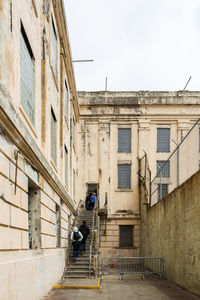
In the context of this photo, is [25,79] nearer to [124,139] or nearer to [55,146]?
[55,146]

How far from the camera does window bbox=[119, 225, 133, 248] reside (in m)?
28.0

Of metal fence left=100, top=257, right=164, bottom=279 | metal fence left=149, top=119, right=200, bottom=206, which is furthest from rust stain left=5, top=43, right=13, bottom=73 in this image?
metal fence left=100, top=257, right=164, bottom=279

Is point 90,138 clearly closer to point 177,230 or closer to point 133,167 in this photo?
point 133,167

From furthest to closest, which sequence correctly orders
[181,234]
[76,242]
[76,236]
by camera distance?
[76,236], [76,242], [181,234]

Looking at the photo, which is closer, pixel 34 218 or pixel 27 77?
pixel 27 77

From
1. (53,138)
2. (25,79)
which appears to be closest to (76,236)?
(53,138)

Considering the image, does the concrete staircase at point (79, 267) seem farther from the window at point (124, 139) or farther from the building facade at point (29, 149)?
the window at point (124, 139)

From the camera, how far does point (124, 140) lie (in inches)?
1149

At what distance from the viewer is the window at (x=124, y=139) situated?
29.1m

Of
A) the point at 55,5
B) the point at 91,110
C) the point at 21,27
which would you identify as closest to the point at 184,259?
the point at 21,27

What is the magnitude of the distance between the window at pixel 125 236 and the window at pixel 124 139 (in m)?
5.88

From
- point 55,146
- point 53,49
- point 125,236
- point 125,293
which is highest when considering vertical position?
point 53,49

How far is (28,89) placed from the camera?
35.2 ft

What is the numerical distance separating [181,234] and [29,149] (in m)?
7.60
